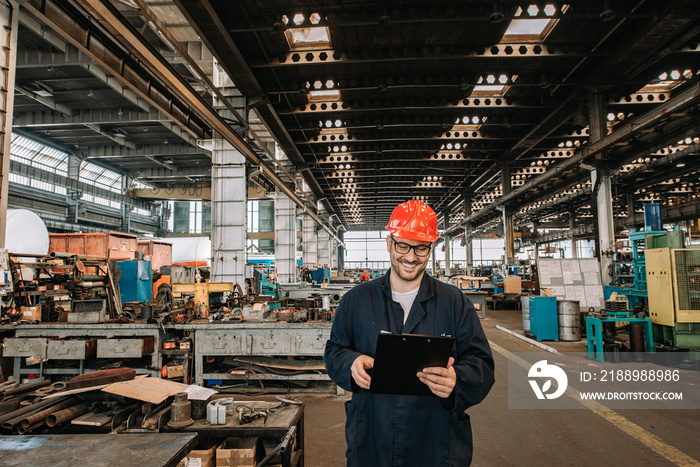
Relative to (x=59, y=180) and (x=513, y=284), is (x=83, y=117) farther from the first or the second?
(x=513, y=284)

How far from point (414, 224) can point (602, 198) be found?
10.2m

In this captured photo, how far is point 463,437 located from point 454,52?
8.24 meters

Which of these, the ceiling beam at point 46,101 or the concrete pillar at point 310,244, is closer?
the ceiling beam at point 46,101

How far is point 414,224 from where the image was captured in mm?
1944

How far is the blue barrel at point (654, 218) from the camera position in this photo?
753 centimetres

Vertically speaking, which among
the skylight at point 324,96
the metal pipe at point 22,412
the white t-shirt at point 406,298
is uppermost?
the skylight at point 324,96

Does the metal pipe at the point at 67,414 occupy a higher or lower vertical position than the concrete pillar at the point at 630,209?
lower

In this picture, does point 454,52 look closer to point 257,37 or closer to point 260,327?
point 257,37

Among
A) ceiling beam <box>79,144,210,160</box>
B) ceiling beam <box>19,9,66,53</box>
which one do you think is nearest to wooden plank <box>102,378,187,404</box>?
ceiling beam <box>19,9,66,53</box>

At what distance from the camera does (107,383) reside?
9.03 feet

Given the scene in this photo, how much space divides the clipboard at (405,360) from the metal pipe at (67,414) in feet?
6.89

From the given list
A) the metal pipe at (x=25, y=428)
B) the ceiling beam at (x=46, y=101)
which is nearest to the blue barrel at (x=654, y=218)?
the metal pipe at (x=25, y=428)

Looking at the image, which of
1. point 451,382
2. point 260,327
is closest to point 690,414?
point 451,382

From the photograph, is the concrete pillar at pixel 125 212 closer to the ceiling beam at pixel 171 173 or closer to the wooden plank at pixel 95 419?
Answer: the ceiling beam at pixel 171 173
